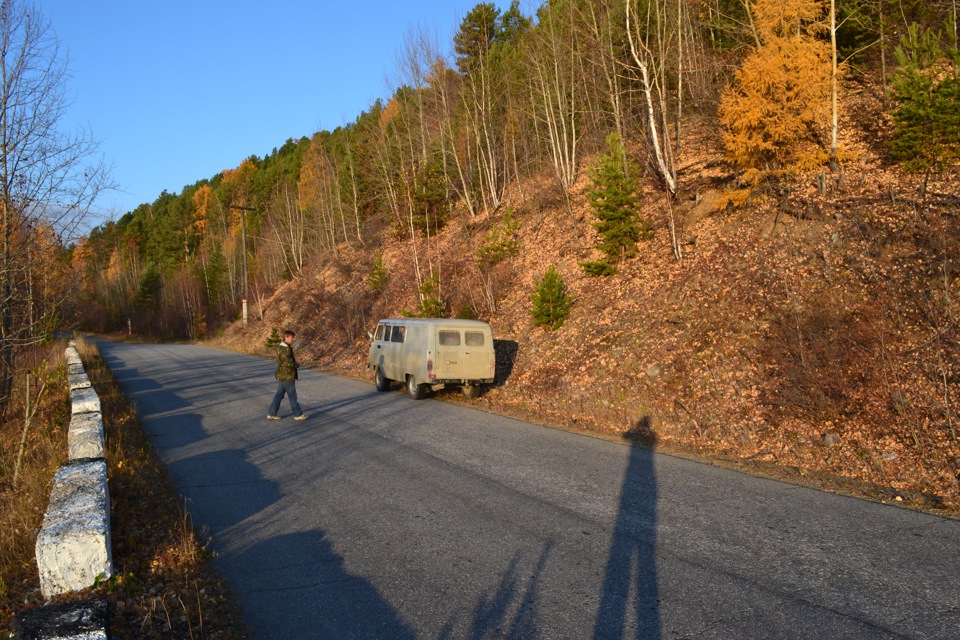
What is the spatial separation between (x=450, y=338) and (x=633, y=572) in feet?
34.5

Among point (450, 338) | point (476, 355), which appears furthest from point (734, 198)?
point (450, 338)

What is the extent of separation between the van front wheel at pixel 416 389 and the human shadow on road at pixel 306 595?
9.71 m

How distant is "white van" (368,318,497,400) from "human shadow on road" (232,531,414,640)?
9107 millimetres

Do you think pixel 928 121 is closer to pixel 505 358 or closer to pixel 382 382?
pixel 505 358

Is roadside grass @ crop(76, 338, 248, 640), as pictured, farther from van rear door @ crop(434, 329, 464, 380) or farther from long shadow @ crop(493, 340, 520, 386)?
long shadow @ crop(493, 340, 520, 386)

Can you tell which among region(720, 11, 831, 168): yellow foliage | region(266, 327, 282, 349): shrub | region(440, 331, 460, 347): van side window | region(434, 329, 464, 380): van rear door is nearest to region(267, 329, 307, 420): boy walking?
region(434, 329, 464, 380): van rear door

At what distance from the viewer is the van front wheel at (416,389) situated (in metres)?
15.8

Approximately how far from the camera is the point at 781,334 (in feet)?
37.9

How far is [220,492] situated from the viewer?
307 inches

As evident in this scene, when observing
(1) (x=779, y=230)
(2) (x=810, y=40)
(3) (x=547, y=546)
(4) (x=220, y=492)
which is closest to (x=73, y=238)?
(4) (x=220, y=492)

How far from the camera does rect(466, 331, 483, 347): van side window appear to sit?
50.7ft

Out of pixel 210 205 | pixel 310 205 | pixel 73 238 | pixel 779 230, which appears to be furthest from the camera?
pixel 210 205

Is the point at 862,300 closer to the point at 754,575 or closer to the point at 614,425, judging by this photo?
the point at 614,425

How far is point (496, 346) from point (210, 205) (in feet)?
281
